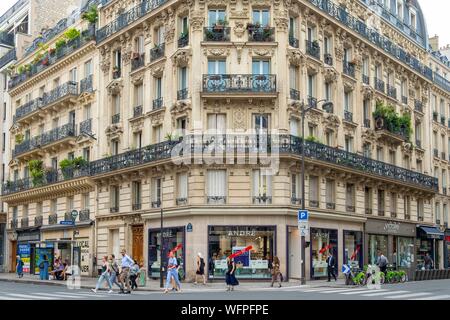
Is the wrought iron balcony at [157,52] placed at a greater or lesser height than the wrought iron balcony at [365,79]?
greater

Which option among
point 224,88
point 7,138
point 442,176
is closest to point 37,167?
point 7,138

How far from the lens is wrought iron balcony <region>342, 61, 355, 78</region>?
36.5 metres

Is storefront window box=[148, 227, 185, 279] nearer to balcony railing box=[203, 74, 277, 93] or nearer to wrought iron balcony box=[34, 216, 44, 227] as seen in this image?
balcony railing box=[203, 74, 277, 93]

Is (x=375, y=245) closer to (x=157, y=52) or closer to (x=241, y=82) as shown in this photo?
(x=241, y=82)

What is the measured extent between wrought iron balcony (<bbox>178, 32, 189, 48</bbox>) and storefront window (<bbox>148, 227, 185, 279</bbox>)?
9.24 meters

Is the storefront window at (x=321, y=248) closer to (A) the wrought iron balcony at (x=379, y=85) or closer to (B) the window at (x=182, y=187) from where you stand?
(B) the window at (x=182, y=187)

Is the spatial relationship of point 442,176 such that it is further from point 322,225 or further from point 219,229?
point 219,229

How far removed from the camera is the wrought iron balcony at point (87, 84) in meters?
39.2

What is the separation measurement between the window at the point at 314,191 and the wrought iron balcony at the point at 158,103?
8725mm

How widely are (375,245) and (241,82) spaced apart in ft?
46.6

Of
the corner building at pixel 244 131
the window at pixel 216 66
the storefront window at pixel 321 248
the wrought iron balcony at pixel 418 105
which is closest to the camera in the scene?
the corner building at pixel 244 131

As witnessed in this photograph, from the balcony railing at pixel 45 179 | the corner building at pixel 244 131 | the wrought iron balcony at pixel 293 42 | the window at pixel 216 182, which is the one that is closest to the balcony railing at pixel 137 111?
the corner building at pixel 244 131

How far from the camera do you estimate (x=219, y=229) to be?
1185 inches

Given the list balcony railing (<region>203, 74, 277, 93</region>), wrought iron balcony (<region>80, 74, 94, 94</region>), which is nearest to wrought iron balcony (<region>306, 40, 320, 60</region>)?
balcony railing (<region>203, 74, 277, 93</region>)
